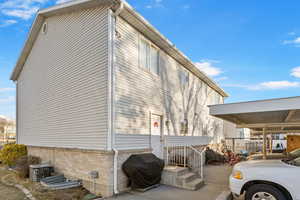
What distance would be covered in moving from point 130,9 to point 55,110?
5.12 meters

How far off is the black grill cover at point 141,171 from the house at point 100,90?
23 cm

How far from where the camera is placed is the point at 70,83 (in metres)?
8.28

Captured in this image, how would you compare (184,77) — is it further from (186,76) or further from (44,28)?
(44,28)

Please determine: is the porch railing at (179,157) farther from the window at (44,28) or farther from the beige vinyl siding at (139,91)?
the window at (44,28)

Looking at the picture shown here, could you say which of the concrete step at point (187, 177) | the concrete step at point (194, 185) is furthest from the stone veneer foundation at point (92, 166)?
the concrete step at point (194, 185)

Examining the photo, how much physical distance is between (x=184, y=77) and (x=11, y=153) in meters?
9.82

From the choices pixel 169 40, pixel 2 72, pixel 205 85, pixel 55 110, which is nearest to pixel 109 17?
pixel 169 40

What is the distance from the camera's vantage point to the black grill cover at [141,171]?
21.7 ft

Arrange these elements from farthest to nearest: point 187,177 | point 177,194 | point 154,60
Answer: point 154,60, point 187,177, point 177,194

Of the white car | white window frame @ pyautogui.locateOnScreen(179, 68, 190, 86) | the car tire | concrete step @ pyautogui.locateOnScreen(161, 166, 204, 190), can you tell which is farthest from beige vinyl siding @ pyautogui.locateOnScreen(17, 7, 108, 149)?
white window frame @ pyautogui.locateOnScreen(179, 68, 190, 86)

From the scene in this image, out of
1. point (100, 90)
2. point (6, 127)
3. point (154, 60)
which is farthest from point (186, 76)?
point (6, 127)

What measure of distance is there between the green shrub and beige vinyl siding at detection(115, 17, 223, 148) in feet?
24.3

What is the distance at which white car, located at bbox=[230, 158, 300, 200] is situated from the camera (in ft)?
13.6

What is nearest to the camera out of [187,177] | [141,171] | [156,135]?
[141,171]
